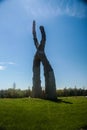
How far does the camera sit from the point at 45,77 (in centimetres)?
1538

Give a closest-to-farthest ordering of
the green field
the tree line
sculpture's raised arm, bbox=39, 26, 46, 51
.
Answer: the green field, sculpture's raised arm, bbox=39, 26, 46, 51, the tree line

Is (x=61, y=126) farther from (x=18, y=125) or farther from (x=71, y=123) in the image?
(x=18, y=125)

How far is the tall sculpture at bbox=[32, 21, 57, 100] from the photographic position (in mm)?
15250

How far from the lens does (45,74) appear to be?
Result: 15359 millimetres

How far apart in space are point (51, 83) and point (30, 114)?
6.10 metres

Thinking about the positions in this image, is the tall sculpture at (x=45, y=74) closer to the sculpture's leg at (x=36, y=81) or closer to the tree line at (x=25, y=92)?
the sculpture's leg at (x=36, y=81)

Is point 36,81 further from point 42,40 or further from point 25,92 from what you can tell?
point 25,92

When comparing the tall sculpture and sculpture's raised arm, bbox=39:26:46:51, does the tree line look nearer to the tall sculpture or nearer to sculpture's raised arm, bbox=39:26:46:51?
the tall sculpture

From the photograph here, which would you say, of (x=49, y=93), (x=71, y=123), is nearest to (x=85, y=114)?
(x=71, y=123)

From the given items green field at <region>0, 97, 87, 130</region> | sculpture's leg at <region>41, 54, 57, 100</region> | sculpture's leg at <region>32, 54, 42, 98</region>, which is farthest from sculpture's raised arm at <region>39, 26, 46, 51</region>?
green field at <region>0, 97, 87, 130</region>

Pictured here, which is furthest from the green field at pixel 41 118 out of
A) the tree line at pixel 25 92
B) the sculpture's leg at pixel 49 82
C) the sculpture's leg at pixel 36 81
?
the tree line at pixel 25 92

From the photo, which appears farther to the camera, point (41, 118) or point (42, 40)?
point (42, 40)

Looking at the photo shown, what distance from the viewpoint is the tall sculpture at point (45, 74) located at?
15250 millimetres

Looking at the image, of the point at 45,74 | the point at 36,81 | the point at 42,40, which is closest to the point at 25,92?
the point at 36,81
